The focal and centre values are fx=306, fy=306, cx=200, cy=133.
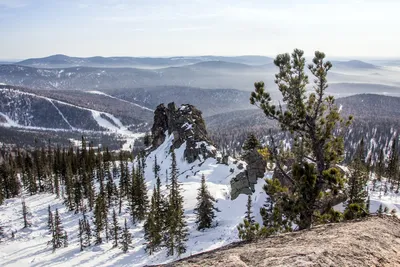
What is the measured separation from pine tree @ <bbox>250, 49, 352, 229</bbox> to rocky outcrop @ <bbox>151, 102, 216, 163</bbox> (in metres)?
86.3

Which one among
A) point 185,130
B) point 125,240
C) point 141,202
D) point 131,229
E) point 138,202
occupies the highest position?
point 185,130

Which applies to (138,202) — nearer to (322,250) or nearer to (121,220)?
(121,220)

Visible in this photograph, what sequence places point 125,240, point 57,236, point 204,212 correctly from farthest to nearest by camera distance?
1. point 57,236
2. point 204,212
3. point 125,240

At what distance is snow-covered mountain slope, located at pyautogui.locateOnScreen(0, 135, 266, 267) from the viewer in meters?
58.0

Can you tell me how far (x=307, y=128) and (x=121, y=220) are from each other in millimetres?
70470

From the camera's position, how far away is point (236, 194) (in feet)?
241

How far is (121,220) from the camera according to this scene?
256 feet

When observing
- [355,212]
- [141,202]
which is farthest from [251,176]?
[355,212]

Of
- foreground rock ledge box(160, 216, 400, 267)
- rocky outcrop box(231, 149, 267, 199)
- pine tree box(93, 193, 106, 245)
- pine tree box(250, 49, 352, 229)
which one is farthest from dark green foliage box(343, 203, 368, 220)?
pine tree box(93, 193, 106, 245)

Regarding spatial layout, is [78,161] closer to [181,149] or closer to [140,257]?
[181,149]

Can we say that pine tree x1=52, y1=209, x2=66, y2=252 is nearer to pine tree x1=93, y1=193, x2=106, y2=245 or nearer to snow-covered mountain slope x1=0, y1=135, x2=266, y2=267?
snow-covered mountain slope x1=0, y1=135, x2=266, y2=267

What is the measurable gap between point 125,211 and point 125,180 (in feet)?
32.7

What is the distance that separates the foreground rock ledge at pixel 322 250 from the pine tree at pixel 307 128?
4.06 meters

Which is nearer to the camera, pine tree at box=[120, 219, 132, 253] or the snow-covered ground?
the snow-covered ground
